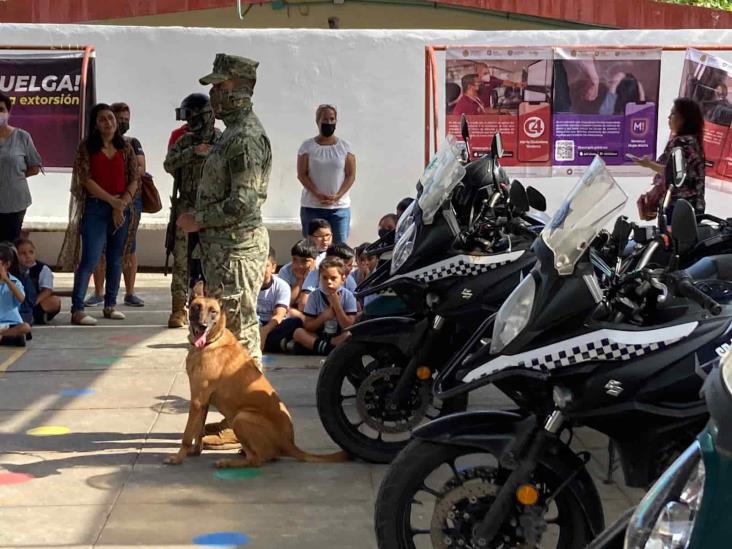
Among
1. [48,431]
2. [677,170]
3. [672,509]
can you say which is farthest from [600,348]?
[48,431]

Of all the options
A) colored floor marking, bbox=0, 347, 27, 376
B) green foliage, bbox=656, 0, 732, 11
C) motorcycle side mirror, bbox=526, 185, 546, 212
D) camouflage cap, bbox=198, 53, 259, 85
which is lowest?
colored floor marking, bbox=0, 347, 27, 376

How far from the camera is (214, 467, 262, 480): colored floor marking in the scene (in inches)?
222

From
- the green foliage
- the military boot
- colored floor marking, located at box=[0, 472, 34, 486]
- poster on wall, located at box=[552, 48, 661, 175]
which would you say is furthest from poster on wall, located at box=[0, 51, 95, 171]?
the green foliage

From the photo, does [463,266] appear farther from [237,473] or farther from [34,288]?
[34,288]

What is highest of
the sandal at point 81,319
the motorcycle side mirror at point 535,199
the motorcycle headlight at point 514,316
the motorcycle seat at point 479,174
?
the motorcycle seat at point 479,174

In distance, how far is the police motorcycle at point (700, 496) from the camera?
7.00 ft

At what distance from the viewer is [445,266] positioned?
5473 mm

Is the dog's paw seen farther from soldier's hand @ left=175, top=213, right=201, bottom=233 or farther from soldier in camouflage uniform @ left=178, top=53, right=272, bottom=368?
soldier's hand @ left=175, top=213, right=201, bottom=233

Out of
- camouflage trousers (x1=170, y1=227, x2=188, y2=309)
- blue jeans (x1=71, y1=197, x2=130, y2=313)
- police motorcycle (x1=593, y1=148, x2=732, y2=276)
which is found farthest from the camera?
blue jeans (x1=71, y1=197, x2=130, y2=313)

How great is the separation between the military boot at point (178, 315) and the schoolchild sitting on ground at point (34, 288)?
3.32ft

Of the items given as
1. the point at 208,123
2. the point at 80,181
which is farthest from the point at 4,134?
the point at 208,123

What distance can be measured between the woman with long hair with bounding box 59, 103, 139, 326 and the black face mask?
194cm

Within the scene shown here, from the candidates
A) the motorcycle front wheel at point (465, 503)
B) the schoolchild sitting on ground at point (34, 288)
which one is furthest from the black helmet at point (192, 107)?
the motorcycle front wheel at point (465, 503)

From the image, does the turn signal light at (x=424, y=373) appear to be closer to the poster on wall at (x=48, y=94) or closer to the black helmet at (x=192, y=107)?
the black helmet at (x=192, y=107)
